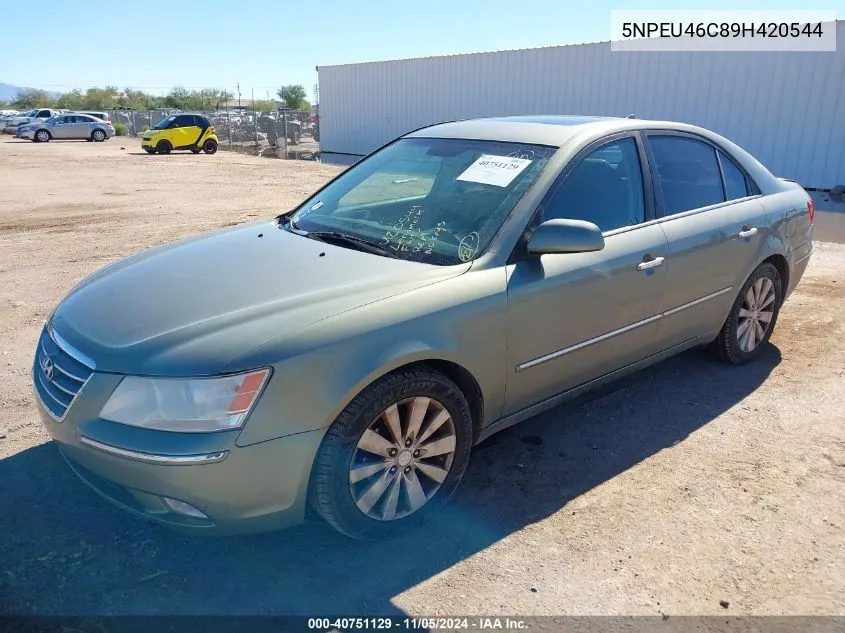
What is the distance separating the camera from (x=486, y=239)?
3025 mm

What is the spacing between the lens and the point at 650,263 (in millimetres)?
3520

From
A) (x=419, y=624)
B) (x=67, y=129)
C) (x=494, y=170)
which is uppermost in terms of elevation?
(x=494, y=170)

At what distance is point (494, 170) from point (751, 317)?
2366mm

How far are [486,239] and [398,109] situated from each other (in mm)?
21265

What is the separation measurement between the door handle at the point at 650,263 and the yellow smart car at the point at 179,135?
2704 centimetres

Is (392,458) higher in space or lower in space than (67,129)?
lower

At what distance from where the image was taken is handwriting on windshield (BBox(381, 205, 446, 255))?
3096 mm

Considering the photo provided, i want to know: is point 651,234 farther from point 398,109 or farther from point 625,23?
point 398,109

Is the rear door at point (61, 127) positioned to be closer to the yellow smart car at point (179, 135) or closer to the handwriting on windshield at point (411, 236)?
the yellow smart car at point (179, 135)

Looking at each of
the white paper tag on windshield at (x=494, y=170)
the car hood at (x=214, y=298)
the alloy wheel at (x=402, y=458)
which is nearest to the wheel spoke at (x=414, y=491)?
the alloy wheel at (x=402, y=458)

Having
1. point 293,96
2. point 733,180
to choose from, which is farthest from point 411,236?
point 293,96

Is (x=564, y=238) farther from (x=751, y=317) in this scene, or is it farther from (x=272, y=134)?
(x=272, y=134)

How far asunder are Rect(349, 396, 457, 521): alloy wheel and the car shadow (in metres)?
0.19

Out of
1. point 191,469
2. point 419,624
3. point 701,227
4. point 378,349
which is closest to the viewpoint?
point 191,469
